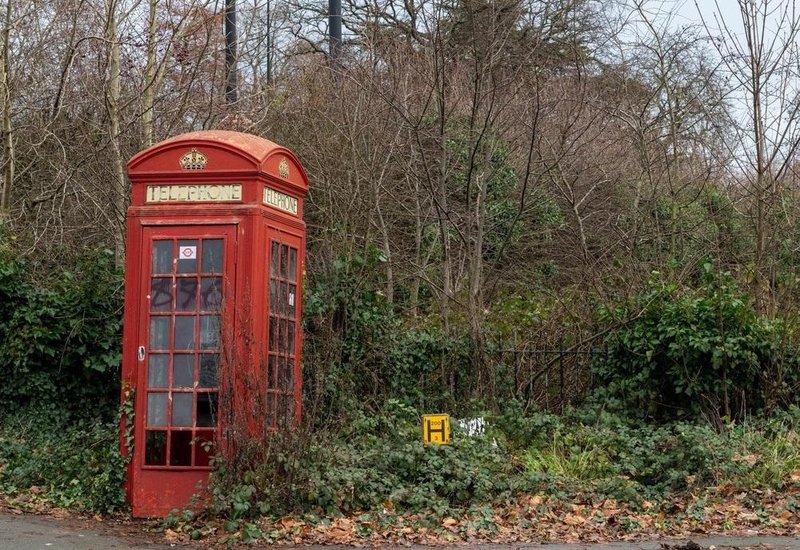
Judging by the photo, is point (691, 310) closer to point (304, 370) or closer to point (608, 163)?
point (304, 370)

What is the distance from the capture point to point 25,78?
16.9 m

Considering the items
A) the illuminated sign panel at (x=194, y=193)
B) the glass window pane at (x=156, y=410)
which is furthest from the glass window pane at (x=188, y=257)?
the glass window pane at (x=156, y=410)

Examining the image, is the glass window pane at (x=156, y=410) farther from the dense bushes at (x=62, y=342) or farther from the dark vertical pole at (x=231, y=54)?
the dark vertical pole at (x=231, y=54)

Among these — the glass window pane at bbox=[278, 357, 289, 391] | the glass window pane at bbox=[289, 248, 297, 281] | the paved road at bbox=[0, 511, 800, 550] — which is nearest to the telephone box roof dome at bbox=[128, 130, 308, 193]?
the glass window pane at bbox=[289, 248, 297, 281]

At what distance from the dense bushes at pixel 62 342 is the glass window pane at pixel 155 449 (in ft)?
13.3

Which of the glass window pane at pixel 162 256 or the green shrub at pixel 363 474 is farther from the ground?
the glass window pane at pixel 162 256

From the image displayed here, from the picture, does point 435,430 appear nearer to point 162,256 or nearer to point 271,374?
point 271,374

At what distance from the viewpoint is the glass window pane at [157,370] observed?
893 cm

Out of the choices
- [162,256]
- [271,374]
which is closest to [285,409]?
[271,374]

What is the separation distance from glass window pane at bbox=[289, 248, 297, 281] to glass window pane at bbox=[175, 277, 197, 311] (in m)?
1.02

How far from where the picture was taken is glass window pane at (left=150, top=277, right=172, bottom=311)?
29.4ft

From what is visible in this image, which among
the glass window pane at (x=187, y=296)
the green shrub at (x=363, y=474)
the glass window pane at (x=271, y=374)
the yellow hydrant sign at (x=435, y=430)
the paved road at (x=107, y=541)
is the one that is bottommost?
the paved road at (x=107, y=541)

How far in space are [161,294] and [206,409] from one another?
3.60 ft

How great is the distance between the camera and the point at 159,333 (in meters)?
8.95
